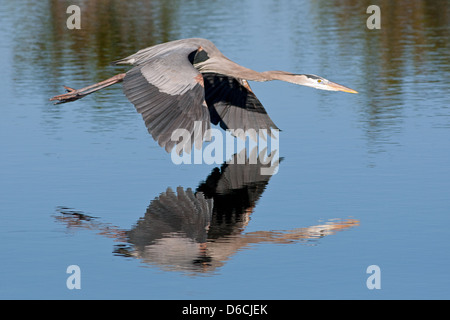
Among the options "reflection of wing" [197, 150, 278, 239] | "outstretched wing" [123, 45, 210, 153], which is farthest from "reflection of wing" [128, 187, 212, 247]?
"outstretched wing" [123, 45, 210, 153]

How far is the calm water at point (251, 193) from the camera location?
313 inches

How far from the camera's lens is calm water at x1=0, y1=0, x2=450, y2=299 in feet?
26.1

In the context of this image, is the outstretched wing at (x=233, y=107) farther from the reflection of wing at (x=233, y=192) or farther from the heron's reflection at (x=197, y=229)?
the heron's reflection at (x=197, y=229)

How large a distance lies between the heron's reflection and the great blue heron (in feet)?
2.54

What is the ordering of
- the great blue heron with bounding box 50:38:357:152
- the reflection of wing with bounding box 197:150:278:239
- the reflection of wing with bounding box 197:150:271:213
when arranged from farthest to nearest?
the reflection of wing with bounding box 197:150:271:213
the great blue heron with bounding box 50:38:357:152
the reflection of wing with bounding box 197:150:278:239

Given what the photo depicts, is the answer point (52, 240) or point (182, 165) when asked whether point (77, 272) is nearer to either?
point (52, 240)

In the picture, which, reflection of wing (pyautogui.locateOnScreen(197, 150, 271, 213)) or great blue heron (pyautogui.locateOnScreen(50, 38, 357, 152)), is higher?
great blue heron (pyautogui.locateOnScreen(50, 38, 357, 152))

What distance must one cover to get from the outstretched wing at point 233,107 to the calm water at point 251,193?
1.53ft

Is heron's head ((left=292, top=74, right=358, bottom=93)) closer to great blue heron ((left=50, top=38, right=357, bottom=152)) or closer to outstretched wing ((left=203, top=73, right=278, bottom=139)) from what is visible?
great blue heron ((left=50, top=38, right=357, bottom=152))

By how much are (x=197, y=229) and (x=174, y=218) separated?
48 cm

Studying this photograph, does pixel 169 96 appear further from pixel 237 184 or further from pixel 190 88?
pixel 237 184

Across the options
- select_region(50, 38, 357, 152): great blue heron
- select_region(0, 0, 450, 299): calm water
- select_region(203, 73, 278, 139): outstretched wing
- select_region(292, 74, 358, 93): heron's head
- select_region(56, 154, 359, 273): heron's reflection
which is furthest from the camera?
select_region(203, 73, 278, 139): outstretched wing

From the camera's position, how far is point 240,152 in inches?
512

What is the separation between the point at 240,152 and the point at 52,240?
14.7ft
